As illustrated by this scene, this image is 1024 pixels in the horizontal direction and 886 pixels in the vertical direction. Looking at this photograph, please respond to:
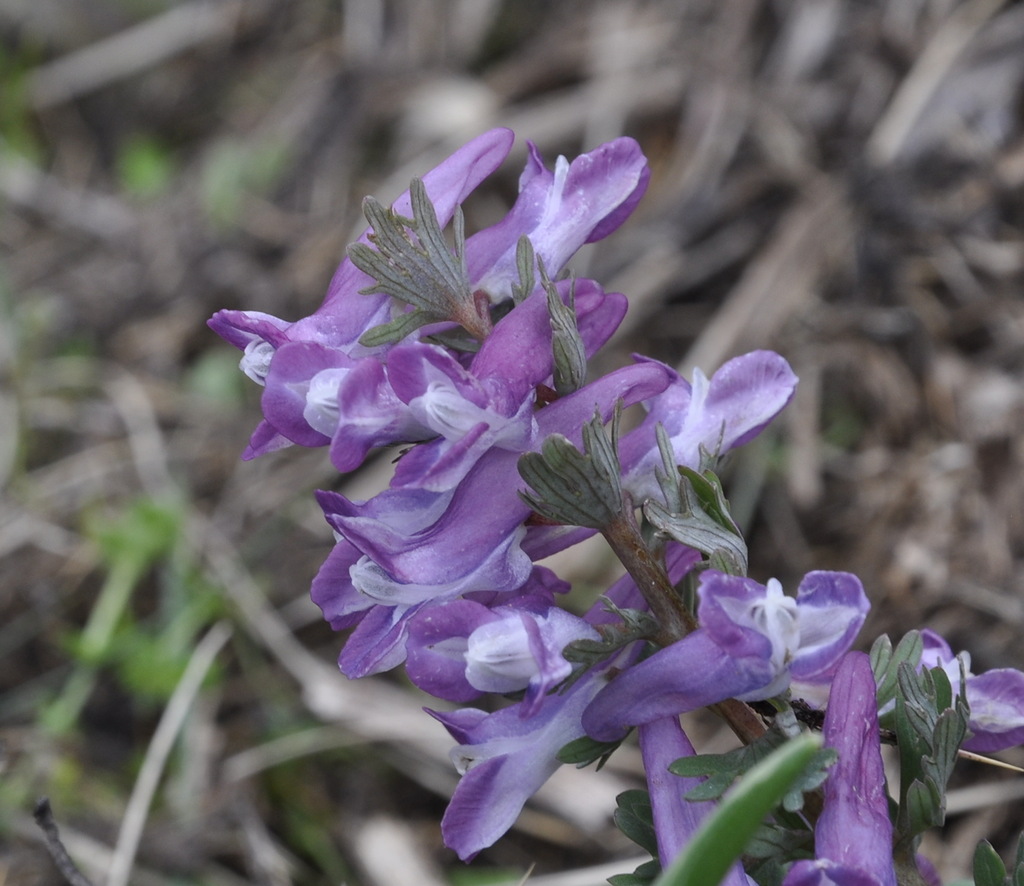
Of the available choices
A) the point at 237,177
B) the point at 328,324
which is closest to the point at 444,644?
the point at 328,324

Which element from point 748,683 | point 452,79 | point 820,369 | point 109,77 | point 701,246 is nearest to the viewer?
point 748,683

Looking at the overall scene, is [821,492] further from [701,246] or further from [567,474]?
[567,474]

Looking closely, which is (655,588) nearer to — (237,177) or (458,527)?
(458,527)

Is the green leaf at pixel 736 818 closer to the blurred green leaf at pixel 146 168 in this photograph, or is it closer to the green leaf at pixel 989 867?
the green leaf at pixel 989 867

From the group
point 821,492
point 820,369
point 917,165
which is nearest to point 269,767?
point 821,492

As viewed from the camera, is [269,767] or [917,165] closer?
[269,767]

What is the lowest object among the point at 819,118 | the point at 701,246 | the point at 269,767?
the point at 269,767
